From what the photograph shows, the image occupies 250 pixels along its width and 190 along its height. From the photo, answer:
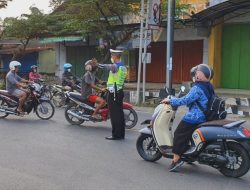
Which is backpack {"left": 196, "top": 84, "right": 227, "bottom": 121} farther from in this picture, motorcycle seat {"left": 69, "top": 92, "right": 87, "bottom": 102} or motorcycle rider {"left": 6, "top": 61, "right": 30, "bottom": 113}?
motorcycle rider {"left": 6, "top": 61, "right": 30, "bottom": 113}

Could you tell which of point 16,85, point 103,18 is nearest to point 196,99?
point 16,85

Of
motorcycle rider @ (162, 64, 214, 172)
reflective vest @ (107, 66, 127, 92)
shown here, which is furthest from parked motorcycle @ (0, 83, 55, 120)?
motorcycle rider @ (162, 64, 214, 172)

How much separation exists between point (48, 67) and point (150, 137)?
3065 cm

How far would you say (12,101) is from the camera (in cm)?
1355

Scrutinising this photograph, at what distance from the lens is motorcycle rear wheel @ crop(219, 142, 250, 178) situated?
266 inches

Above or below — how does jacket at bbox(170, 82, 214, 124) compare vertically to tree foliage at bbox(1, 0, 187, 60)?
below

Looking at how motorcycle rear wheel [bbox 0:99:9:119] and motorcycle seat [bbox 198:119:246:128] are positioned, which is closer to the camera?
motorcycle seat [bbox 198:119:246:128]

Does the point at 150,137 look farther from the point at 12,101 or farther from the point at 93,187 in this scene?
the point at 12,101

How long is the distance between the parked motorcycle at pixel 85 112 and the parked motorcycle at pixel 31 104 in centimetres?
134

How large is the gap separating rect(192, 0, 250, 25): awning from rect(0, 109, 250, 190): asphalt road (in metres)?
9.41

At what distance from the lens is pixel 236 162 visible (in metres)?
6.92

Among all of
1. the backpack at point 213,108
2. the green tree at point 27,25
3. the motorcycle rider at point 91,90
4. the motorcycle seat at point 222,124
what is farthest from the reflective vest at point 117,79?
the green tree at point 27,25

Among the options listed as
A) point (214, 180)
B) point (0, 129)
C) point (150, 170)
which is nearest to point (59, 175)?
point (150, 170)

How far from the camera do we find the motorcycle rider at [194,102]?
7.03 meters
